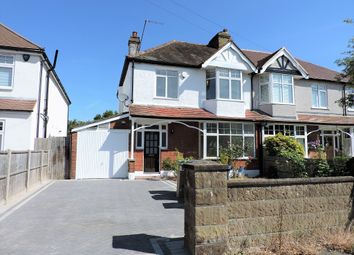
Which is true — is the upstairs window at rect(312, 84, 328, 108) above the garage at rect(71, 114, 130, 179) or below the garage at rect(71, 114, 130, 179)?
above

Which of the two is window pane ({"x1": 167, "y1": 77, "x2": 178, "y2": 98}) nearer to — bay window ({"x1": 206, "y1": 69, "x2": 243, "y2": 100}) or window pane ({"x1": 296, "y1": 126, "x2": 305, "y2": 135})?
bay window ({"x1": 206, "y1": 69, "x2": 243, "y2": 100})

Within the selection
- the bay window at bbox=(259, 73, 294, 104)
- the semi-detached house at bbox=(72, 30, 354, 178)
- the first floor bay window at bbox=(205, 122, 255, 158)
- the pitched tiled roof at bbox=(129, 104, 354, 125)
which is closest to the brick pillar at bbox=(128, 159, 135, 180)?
the semi-detached house at bbox=(72, 30, 354, 178)

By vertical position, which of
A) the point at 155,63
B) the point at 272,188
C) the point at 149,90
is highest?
the point at 155,63

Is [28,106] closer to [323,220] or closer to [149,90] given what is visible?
[149,90]

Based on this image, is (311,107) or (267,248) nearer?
(267,248)

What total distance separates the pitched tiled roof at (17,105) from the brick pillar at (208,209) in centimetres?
1278

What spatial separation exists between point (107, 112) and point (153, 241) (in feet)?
147

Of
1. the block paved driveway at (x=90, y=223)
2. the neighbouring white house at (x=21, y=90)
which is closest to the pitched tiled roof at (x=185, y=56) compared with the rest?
the neighbouring white house at (x=21, y=90)

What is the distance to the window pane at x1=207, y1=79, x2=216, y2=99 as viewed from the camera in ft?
62.2

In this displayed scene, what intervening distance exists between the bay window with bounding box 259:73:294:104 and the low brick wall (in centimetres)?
1453

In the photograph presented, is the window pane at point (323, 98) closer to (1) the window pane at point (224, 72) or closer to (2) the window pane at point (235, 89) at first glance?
(2) the window pane at point (235, 89)

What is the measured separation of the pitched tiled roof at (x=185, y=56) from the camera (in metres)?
18.3

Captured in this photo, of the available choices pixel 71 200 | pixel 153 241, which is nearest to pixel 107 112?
pixel 71 200

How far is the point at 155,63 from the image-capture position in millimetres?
18000
